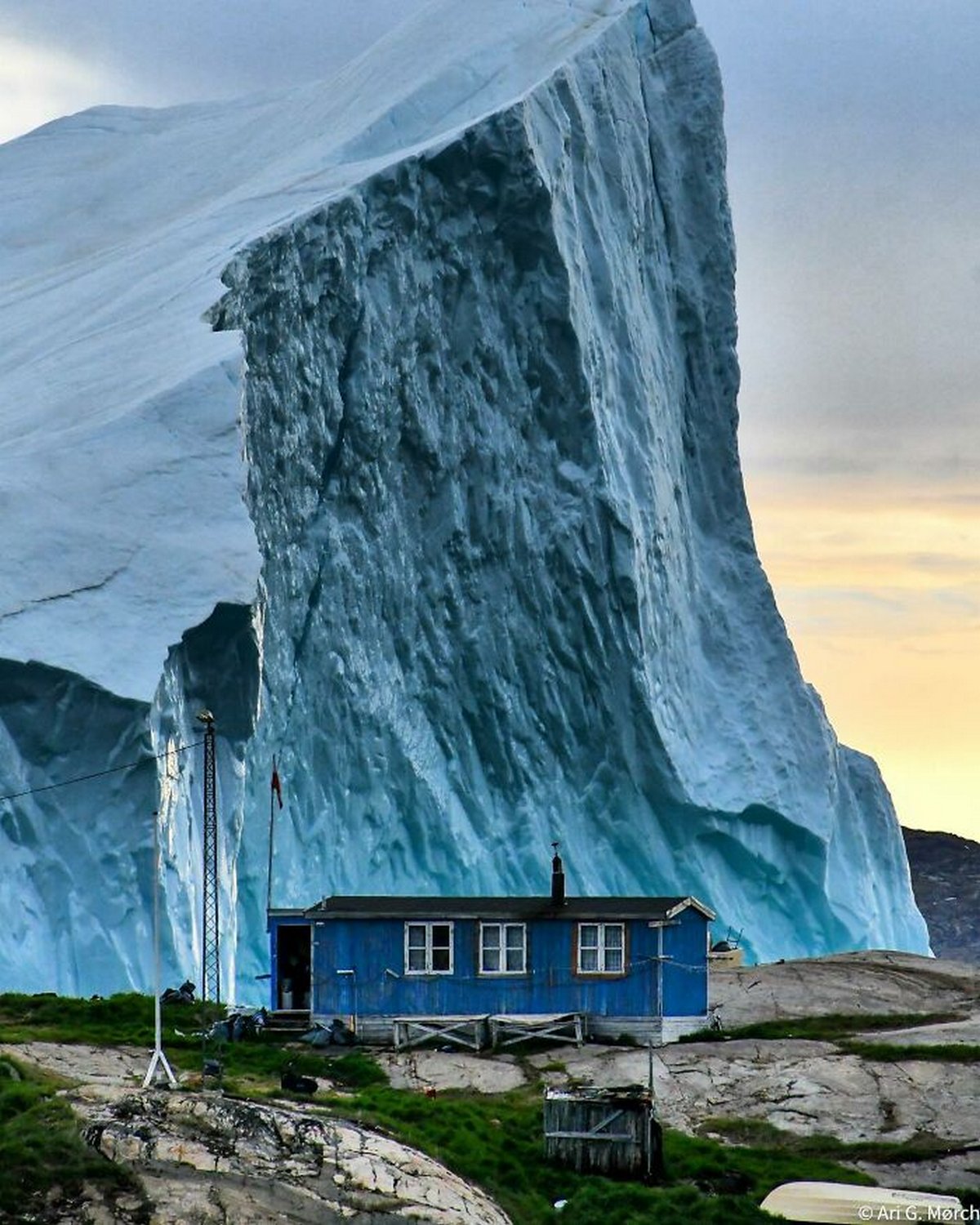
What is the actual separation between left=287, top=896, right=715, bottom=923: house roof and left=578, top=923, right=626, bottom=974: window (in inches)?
7.1

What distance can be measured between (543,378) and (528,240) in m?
2.74

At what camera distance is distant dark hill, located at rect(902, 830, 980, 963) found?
3713 inches

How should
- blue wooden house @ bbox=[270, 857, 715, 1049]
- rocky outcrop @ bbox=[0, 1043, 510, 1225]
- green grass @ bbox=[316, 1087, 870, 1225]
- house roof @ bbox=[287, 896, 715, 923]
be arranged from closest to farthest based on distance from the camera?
rocky outcrop @ bbox=[0, 1043, 510, 1225] < green grass @ bbox=[316, 1087, 870, 1225] < blue wooden house @ bbox=[270, 857, 715, 1049] < house roof @ bbox=[287, 896, 715, 923]

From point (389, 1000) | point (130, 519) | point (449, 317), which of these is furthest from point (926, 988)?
point (449, 317)

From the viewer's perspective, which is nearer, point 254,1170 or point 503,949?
point 254,1170

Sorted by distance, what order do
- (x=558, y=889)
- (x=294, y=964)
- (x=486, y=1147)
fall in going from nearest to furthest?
(x=486, y=1147), (x=558, y=889), (x=294, y=964)

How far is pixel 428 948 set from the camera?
116 ft

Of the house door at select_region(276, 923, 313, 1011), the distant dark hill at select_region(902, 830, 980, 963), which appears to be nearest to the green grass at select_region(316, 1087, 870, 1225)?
the house door at select_region(276, 923, 313, 1011)

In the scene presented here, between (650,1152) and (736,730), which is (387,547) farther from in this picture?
(650,1152)

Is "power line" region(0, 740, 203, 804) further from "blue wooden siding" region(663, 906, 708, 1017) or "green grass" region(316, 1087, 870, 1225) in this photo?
"green grass" region(316, 1087, 870, 1225)

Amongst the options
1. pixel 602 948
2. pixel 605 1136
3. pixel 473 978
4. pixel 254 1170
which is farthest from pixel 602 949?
pixel 254 1170

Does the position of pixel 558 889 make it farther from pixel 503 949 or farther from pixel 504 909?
pixel 503 949

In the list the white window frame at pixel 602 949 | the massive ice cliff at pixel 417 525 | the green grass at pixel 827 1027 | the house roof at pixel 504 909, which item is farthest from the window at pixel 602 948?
the massive ice cliff at pixel 417 525

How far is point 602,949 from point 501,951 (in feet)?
4.21
